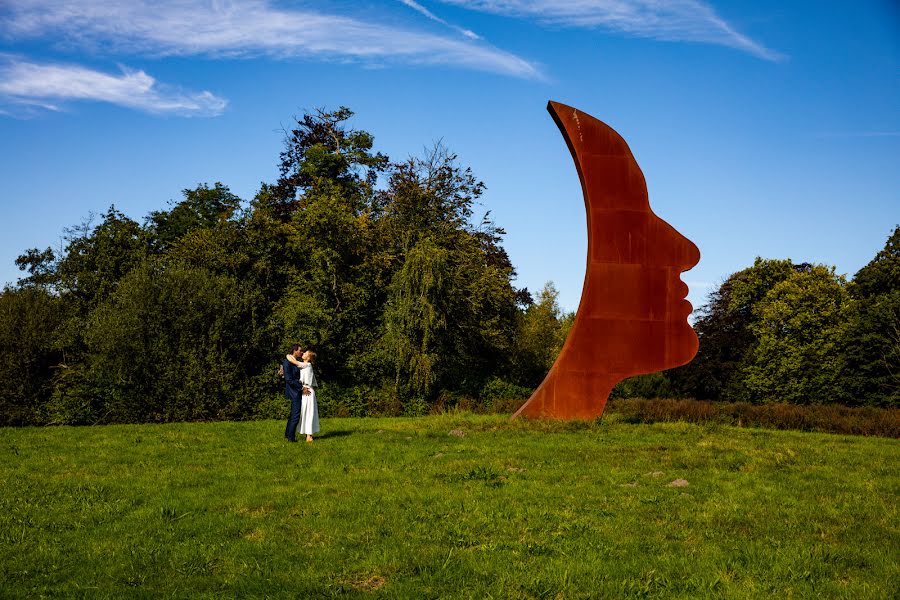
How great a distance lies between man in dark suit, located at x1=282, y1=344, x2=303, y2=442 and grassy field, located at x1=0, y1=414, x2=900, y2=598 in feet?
1.99

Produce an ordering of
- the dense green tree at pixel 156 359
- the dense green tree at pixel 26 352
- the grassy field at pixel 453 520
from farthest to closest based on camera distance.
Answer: the dense green tree at pixel 26 352 → the dense green tree at pixel 156 359 → the grassy field at pixel 453 520

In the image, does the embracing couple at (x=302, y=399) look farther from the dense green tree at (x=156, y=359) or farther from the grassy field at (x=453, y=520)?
the dense green tree at (x=156, y=359)

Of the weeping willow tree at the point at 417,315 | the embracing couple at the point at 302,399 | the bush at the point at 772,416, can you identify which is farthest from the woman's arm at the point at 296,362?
the weeping willow tree at the point at 417,315

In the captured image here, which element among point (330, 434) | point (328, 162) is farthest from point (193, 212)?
point (330, 434)

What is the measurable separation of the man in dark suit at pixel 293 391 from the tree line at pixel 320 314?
43.5 feet

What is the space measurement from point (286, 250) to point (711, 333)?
3045 cm

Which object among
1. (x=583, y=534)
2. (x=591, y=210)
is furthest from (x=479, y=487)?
(x=591, y=210)

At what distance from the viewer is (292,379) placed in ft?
49.7

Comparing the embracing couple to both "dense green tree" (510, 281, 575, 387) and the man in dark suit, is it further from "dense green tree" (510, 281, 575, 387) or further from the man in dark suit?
"dense green tree" (510, 281, 575, 387)

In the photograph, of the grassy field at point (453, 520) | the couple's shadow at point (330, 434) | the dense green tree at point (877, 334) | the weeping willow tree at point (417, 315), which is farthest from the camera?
the dense green tree at point (877, 334)

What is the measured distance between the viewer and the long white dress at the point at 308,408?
584 inches

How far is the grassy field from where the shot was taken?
653 centimetres

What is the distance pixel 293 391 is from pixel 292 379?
30 cm

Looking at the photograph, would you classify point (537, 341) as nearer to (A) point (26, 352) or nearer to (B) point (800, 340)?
(B) point (800, 340)
